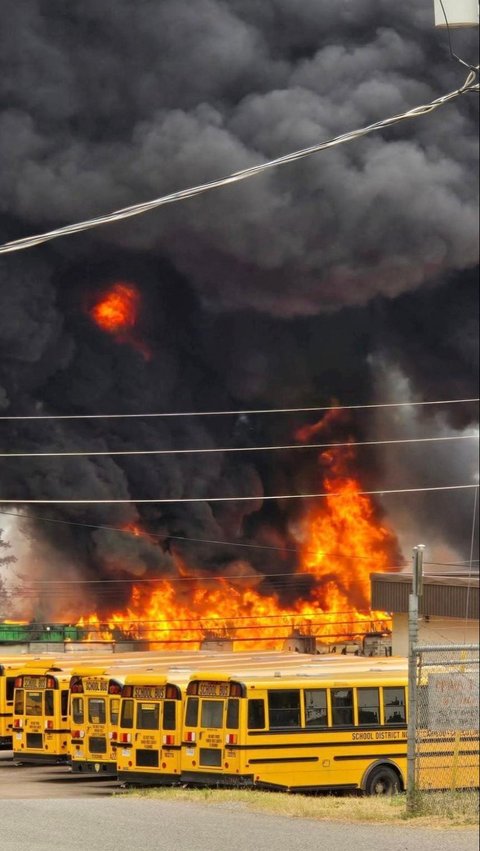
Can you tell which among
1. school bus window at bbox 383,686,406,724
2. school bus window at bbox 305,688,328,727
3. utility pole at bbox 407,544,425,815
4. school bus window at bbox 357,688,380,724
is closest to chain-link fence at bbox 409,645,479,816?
utility pole at bbox 407,544,425,815

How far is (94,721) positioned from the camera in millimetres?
24625

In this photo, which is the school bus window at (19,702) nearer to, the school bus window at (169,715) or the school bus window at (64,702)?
the school bus window at (64,702)

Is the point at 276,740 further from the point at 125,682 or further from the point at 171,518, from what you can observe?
the point at 171,518

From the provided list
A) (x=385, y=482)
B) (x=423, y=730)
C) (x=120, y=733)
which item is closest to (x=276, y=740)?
(x=120, y=733)

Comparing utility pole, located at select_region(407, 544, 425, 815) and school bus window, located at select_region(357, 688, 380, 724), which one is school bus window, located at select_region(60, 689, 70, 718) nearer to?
school bus window, located at select_region(357, 688, 380, 724)

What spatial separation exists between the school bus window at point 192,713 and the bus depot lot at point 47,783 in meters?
2.18

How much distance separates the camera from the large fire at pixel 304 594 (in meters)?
64.2

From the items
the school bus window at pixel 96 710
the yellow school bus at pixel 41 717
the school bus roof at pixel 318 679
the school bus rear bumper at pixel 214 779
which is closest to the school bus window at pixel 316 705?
the school bus roof at pixel 318 679

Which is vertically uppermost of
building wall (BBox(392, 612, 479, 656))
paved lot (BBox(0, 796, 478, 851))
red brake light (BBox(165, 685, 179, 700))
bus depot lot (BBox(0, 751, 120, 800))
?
building wall (BBox(392, 612, 479, 656))

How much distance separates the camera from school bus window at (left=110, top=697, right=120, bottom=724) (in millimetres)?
23812

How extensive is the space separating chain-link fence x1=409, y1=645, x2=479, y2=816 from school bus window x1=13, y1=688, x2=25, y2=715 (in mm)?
17960

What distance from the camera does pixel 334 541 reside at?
64.7 meters

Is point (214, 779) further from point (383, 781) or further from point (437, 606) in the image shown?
point (437, 606)

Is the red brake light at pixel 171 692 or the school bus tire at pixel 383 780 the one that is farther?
the red brake light at pixel 171 692
